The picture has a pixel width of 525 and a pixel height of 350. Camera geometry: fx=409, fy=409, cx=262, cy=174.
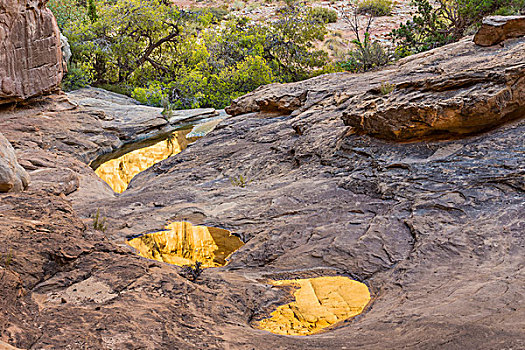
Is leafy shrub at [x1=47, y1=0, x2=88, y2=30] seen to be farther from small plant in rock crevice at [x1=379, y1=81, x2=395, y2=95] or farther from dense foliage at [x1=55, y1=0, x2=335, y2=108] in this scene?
small plant in rock crevice at [x1=379, y1=81, x2=395, y2=95]

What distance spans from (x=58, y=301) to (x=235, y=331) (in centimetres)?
114

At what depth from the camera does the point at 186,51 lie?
2228 cm

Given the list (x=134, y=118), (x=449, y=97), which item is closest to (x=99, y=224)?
(x=449, y=97)

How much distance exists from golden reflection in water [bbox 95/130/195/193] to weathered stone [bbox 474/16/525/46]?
8008 mm

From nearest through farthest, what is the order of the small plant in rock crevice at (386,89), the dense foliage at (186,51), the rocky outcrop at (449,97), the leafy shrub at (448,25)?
the rocky outcrop at (449,97)
the small plant in rock crevice at (386,89)
the leafy shrub at (448,25)
the dense foliage at (186,51)

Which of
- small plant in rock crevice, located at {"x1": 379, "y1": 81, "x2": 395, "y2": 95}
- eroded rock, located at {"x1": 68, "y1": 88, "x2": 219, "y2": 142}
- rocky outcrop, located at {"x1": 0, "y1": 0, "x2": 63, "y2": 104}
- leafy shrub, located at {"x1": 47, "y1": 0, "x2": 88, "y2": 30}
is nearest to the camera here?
small plant in rock crevice, located at {"x1": 379, "y1": 81, "x2": 395, "y2": 95}

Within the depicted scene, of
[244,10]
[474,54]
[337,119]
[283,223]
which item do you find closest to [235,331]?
[283,223]

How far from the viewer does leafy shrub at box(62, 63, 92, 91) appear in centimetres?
1759

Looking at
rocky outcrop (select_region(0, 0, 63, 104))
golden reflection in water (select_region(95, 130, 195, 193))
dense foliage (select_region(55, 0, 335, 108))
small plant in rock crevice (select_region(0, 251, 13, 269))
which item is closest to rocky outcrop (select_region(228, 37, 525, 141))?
golden reflection in water (select_region(95, 130, 195, 193))

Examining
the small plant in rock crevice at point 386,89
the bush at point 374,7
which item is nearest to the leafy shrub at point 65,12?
the bush at point 374,7

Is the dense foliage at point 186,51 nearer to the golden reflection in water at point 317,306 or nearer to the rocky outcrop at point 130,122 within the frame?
the rocky outcrop at point 130,122

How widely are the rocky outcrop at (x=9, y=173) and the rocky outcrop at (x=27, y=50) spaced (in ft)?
19.5

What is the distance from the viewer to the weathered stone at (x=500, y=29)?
7238 millimetres

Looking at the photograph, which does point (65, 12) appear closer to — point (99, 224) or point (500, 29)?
point (99, 224)
